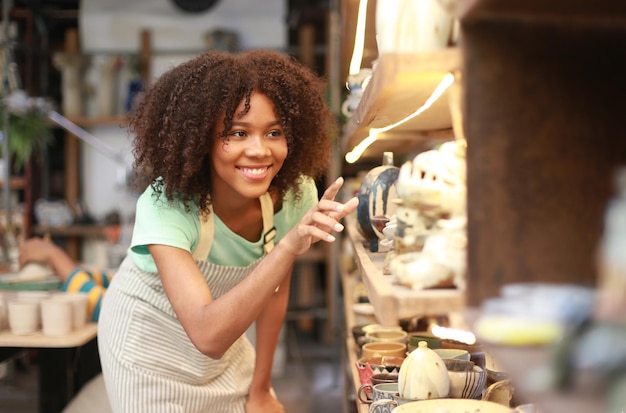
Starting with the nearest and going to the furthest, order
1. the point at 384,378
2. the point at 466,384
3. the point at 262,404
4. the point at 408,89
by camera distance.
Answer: the point at 408,89 → the point at 466,384 → the point at 384,378 → the point at 262,404

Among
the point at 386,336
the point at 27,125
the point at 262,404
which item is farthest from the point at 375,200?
the point at 27,125

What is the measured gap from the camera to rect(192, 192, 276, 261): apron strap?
2033 mm

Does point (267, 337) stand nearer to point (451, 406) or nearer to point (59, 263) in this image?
point (451, 406)

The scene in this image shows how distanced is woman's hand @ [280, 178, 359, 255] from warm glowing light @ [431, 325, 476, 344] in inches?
20.3

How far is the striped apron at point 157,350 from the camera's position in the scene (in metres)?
2.08

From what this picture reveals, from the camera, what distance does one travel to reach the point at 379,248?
1732 millimetres

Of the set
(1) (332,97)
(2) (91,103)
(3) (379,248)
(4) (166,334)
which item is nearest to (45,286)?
(4) (166,334)

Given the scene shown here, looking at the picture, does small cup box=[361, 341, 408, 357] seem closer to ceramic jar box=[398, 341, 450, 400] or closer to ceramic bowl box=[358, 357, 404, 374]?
ceramic bowl box=[358, 357, 404, 374]

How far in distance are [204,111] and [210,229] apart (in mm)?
344

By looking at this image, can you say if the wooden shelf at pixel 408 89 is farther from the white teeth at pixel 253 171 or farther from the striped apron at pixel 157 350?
the striped apron at pixel 157 350

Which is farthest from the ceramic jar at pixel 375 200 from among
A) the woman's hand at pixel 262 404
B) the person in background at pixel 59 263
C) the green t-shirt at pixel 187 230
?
the person in background at pixel 59 263

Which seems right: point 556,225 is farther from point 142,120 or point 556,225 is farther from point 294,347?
point 294,347

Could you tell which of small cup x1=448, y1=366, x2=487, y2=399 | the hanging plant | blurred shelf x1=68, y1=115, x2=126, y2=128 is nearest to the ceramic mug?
small cup x1=448, y1=366, x2=487, y2=399

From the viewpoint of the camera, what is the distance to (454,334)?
208 centimetres
